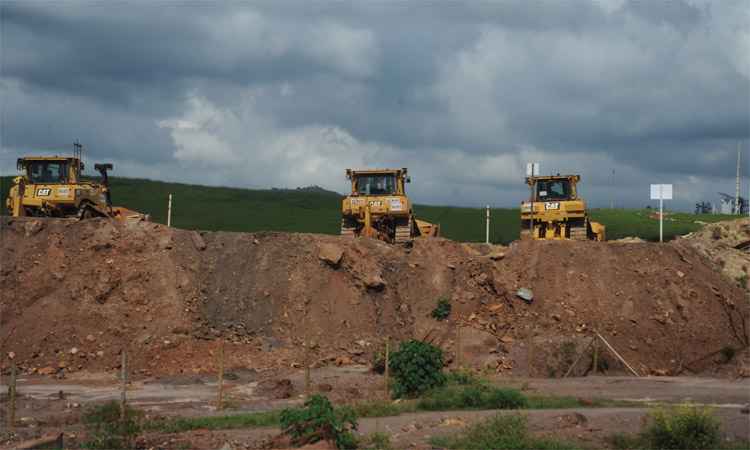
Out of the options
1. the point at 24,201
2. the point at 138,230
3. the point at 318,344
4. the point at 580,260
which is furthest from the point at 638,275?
the point at 24,201

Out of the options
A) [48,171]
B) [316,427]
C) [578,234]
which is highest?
[48,171]

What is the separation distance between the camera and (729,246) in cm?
4047

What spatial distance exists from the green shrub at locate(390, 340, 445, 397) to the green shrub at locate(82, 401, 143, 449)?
704cm

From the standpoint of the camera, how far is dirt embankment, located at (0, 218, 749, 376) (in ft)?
89.5

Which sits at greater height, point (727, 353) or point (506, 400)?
point (727, 353)

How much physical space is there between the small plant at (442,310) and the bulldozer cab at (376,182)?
19.0ft

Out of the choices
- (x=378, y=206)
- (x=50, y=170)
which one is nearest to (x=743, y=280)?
(x=378, y=206)

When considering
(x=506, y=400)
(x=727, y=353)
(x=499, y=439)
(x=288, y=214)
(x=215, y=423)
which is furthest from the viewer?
(x=288, y=214)

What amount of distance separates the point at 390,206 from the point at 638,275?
937 cm

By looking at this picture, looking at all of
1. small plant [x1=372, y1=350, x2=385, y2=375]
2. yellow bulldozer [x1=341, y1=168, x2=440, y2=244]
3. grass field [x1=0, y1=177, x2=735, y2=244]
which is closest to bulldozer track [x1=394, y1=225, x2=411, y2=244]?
yellow bulldozer [x1=341, y1=168, x2=440, y2=244]

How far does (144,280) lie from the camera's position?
29719 mm

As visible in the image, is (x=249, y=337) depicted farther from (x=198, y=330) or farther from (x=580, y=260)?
(x=580, y=260)

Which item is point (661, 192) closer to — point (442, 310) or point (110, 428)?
point (442, 310)

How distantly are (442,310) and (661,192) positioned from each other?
35.3ft
